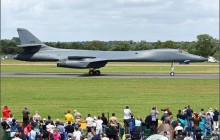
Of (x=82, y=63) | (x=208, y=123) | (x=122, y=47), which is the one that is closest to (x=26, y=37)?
(x=82, y=63)

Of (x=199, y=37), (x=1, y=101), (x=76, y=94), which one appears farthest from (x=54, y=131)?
(x=199, y=37)

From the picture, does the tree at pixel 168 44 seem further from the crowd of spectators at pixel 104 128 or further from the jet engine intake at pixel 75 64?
the crowd of spectators at pixel 104 128

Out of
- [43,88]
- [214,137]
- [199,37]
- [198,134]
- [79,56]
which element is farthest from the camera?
[199,37]

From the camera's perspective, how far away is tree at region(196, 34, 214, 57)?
154 metres

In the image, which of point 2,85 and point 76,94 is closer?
point 76,94

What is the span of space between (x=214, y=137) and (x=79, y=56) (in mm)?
43002

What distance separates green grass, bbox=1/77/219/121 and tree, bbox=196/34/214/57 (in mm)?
110082

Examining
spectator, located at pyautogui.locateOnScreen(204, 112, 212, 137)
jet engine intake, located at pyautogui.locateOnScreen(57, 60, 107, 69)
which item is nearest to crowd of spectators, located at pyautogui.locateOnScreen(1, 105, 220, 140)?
spectator, located at pyautogui.locateOnScreen(204, 112, 212, 137)

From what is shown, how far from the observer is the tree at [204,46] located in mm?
154087

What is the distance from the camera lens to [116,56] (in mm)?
58500

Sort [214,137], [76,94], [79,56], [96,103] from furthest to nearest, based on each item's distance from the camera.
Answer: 1. [79,56]
2. [76,94]
3. [96,103]
4. [214,137]

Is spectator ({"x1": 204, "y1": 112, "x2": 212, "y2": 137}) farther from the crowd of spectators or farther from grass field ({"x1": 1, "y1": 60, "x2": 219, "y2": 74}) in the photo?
grass field ({"x1": 1, "y1": 60, "x2": 219, "y2": 74})

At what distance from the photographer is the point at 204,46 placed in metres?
158

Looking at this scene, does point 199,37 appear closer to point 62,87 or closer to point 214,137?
point 62,87
